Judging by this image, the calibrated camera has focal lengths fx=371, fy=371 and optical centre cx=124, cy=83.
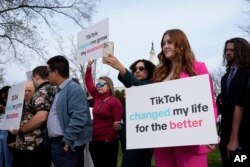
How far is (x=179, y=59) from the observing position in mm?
3174

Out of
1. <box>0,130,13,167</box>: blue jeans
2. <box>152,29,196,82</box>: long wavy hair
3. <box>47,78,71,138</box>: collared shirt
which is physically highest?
<box>152,29,196,82</box>: long wavy hair

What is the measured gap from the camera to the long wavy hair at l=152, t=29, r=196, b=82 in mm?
3121

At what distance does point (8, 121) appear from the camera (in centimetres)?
483

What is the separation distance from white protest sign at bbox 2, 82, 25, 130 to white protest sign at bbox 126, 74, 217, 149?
6.45ft

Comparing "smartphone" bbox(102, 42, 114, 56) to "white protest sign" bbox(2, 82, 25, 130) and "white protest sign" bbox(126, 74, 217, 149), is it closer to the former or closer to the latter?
"white protest sign" bbox(126, 74, 217, 149)

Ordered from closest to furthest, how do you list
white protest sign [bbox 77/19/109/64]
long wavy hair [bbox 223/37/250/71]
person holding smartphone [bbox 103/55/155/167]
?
Answer: person holding smartphone [bbox 103/55/155/167]
long wavy hair [bbox 223/37/250/71]
white protest sign [bbox 77/19/109/64]

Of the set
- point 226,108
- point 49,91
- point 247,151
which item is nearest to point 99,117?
point 49,91

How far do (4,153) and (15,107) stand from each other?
1559mm

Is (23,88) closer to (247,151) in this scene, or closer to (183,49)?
(183,49)

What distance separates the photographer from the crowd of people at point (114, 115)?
3158 mm

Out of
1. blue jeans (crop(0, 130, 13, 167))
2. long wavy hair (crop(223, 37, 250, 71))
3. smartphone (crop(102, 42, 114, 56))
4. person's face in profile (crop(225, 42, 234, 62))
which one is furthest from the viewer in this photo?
blue jeans (crop(0, 130, 13, 167))

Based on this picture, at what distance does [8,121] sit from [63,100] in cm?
120

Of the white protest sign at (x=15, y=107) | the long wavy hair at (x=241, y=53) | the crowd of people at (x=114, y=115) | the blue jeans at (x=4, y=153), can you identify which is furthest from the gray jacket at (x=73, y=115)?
the blue jeans at (x=4, y=153)

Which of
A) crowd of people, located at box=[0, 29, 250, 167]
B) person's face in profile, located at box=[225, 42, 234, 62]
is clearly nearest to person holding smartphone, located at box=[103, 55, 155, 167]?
crowd of people, located at box=[0, 29, 250, 167]
